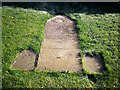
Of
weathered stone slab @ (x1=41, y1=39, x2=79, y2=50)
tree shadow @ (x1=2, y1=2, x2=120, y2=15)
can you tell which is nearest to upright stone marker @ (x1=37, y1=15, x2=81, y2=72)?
weathered stone slab @ (x1=41, y1=39, x2=79, y2=50)

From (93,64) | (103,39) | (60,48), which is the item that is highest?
(103,39)

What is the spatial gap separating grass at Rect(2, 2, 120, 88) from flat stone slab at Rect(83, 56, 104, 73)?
15 centimetres

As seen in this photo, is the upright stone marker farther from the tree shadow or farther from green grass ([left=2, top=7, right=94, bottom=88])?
the tree shadow

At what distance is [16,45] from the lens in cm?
662

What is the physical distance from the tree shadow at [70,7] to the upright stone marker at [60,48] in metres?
0.60

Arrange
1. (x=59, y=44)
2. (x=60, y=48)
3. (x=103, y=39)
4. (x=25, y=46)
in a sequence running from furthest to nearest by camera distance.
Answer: (x=103, y=39) < (x=59, y=44) < (x=60, y=48) < (x=25, y=46)

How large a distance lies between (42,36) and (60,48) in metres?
0.74

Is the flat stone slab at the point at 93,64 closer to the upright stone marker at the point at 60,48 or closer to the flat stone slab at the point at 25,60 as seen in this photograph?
the upright stone marker at the point at 60,48

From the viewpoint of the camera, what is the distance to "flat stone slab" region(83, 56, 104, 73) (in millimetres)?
5971

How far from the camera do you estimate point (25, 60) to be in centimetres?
619

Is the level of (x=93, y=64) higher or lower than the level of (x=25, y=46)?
lower

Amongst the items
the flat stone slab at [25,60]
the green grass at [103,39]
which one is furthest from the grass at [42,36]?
the flat stone slab at [25,60]

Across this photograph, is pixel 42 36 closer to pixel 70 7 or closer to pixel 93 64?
pixel 93 64

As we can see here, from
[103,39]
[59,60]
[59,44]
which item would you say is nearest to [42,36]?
[59,44]
